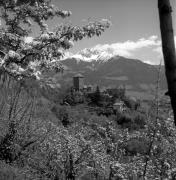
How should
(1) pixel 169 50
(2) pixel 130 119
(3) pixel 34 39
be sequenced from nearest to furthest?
(1) pixel 169 50, (3) pixel 34 39, (2) pixel 130 119

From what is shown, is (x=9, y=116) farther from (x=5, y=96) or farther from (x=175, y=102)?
(x=175, y=102)

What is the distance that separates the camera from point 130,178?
11.4 meters

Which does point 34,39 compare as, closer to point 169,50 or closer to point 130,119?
point 169,50

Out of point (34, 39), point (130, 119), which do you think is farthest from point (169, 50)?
point (130, 119)

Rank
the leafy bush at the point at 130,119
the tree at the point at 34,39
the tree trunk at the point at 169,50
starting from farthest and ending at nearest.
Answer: the leafy bush at the point at 130,119
the tree at the point at 34,39
the tree trunk at the point at 169,50

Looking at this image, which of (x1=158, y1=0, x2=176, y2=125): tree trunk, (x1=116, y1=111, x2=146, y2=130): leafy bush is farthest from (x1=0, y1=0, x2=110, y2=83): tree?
(x1=116, y1=111, x2=146, y2=130): leafy bush

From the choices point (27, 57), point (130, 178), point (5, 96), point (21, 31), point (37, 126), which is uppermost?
point (21, 31)

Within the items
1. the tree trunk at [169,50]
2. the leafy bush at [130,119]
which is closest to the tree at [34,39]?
the tree trunk at [169,50]

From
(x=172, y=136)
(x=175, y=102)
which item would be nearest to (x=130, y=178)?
(x=172, y=136)

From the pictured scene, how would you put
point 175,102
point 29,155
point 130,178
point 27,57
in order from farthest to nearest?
point 130,178 → point 29,155 → point 27,57 → point 175,102

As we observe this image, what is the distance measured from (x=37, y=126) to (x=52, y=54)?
3672 mm

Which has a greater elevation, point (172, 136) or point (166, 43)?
point (166, 43)

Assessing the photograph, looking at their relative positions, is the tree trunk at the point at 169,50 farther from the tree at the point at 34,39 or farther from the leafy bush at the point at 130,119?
the leafy bush at the point at 130,119

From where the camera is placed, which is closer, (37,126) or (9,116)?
(9,116)
